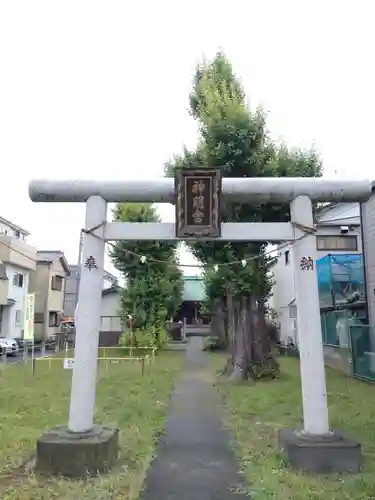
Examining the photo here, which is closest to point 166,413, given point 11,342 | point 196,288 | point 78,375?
point 78,375

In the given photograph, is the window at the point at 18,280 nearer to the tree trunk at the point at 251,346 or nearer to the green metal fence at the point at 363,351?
the tree trunk at the point at 251,346

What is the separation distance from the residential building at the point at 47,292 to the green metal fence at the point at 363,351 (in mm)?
25954

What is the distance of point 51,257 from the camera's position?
39.1 m

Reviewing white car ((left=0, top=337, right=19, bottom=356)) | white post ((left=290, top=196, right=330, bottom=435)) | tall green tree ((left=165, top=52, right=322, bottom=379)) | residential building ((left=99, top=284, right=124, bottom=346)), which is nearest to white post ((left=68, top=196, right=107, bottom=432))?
white post ((left=290, top=196, right=330, bottom=435))

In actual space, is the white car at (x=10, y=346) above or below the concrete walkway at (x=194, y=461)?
above

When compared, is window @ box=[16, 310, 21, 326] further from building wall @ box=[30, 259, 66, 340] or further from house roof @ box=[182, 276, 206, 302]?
house roof @ box=[182, 276, 206, 302]

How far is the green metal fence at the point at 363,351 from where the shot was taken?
13787mm

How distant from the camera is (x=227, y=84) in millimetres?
14359

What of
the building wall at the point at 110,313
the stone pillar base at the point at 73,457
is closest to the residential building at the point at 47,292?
the building wall at the point at 110,313

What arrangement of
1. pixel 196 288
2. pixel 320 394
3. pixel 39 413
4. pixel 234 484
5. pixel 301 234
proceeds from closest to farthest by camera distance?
pixel 234 484 < pixel 320 394 < pixel 301 234 < pixel 39 413 < pixel 196 288

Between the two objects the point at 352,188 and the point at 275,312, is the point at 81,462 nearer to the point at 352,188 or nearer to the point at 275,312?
the point at 352,188

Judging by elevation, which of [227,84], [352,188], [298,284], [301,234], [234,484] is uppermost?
[227,84]

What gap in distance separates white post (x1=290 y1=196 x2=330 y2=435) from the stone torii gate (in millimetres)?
13

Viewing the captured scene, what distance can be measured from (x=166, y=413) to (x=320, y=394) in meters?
4.48
